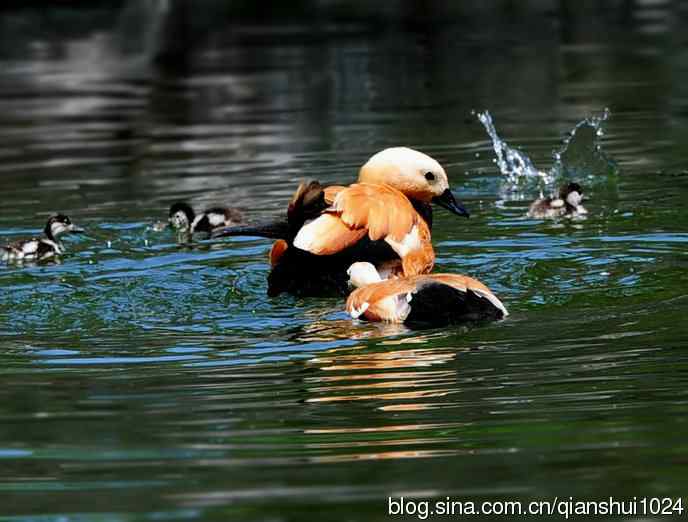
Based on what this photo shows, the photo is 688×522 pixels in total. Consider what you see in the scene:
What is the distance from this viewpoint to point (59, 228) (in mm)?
11367

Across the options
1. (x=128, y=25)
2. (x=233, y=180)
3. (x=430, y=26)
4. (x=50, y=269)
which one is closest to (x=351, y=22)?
(x=430, y=26)

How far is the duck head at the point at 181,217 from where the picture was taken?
11.6 metres

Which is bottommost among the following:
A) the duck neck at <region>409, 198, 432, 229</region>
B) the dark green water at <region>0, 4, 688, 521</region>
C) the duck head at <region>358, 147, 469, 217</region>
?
the dark green water at <region>0, 4, 688, 521</region>

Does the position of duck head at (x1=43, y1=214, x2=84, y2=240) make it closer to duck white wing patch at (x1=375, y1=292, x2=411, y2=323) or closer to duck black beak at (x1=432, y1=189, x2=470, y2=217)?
duck black beak at (x1=432, y1=189, x2=470, y2=217)

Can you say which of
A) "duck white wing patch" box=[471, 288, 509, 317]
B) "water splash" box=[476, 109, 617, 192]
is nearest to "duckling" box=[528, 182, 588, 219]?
"water splash" box=[476, 109, 617, 192]

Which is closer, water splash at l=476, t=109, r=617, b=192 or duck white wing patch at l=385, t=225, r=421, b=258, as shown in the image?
duck white wing patch at l=385, t=225, r=421, b=258

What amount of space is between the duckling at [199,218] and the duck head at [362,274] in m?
2.81

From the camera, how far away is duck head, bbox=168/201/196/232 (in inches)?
457

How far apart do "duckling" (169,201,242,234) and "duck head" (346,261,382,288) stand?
9.21 ft

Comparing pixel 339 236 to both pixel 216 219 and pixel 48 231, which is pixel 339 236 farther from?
pixel 48 231

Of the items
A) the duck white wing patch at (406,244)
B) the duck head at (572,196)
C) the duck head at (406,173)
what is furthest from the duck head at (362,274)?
the duck head at (572,196)

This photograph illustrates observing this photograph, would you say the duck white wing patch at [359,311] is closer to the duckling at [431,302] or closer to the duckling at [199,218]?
the duckling at [431,302]

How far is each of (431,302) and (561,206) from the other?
3.67 metres

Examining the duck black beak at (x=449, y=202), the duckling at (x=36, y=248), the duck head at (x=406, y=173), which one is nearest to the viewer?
the duck head at (x=406, y=173)
